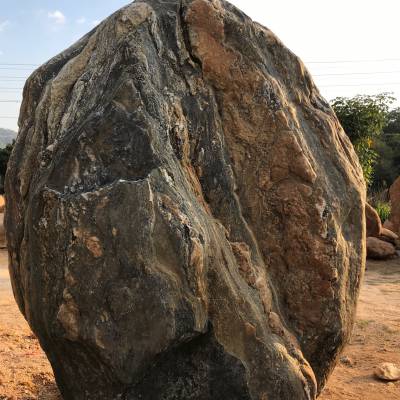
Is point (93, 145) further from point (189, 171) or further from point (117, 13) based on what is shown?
point (117, 13)

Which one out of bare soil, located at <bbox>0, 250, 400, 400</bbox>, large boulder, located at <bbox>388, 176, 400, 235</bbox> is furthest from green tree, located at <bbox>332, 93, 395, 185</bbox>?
bare soil, located at <bbox>0, 250, 400, 400</bbox>

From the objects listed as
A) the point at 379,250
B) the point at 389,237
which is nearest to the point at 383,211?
the point at 389,237

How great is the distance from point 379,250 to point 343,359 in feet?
23.1

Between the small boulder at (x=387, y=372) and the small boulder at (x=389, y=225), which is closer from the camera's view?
the small boulder at (x=387, y=372)

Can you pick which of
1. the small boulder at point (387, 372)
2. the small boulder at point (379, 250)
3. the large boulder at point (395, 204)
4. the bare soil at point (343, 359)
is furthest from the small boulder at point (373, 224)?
the small boulder at point (387, 372)

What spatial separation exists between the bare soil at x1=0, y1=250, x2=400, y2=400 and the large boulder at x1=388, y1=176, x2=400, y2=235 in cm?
570

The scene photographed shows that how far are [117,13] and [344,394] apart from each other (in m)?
2.91

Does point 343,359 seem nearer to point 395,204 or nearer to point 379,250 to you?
point 379,250

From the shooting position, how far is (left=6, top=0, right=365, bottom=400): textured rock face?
89.4 inches

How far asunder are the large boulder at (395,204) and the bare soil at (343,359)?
5696 mm

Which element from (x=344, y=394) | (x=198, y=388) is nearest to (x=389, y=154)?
(x=344, y=394)

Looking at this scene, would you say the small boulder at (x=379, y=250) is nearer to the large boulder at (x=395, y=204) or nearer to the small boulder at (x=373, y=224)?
the small boulder at (x=373, y=224)

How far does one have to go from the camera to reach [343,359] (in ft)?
15.4

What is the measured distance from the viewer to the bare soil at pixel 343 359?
3738 millimetres
